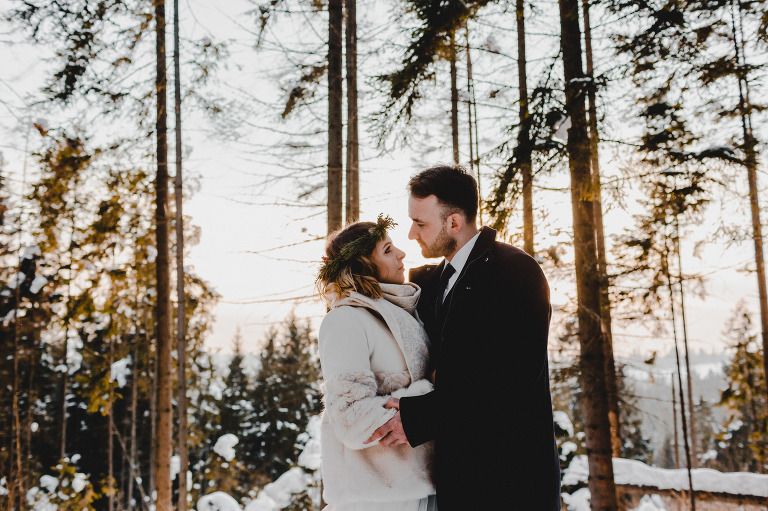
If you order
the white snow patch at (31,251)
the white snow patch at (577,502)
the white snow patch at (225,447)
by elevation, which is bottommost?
the white snow patch at (225,447)

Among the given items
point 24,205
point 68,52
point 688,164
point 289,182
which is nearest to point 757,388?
point 688,164

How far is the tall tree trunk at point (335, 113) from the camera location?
521 centimetres

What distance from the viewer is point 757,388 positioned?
9938 mm

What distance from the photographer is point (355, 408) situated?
187cm

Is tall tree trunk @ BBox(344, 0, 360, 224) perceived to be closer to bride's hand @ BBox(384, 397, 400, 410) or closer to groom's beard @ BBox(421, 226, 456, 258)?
groom's beard @ BBox(421, 226, 456, 258)

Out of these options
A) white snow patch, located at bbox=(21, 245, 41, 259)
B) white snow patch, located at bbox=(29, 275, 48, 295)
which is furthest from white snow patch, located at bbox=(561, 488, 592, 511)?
white snow patch, located at bbox=(21, 245, 41, 259)

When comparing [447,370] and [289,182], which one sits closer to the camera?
[447,370]

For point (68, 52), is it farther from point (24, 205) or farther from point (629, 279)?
point (629, 279)

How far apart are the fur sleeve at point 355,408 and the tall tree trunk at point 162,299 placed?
237 inches

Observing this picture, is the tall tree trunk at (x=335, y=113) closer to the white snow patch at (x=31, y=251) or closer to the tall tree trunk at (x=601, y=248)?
the tall tree trunk at (x=601, y=248)

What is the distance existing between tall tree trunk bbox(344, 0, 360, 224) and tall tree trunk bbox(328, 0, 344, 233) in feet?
0.56

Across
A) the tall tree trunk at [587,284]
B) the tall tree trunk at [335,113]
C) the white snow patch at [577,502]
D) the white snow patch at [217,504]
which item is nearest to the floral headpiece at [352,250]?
the tall tree trunk at [587,284]

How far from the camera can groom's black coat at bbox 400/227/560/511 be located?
1.93 m

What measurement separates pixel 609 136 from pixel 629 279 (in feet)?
8.63
